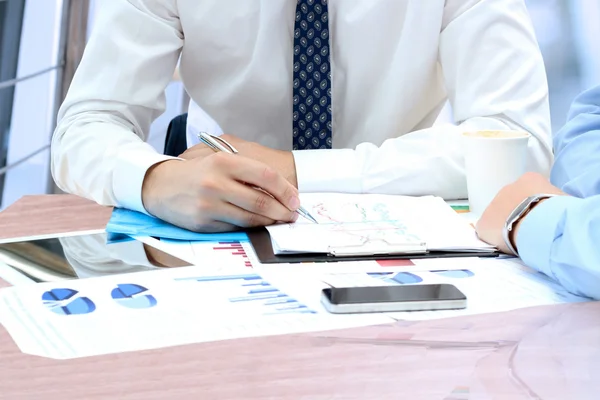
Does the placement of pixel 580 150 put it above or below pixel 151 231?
above

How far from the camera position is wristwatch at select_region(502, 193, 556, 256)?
2.83 ft

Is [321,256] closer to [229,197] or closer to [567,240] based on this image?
[229,197]

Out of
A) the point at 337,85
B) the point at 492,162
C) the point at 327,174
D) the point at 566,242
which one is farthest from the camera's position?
the point at 337,85

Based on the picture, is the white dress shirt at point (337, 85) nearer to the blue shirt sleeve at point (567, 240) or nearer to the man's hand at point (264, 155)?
the man's hand at point (264, 155)

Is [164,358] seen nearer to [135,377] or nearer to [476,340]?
[135,377]

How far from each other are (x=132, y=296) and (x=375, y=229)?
1.14 ft

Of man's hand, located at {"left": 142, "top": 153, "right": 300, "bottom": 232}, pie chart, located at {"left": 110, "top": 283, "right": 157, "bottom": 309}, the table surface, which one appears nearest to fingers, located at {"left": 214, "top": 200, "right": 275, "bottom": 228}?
man's hand, located at {"left": 142, "top": 153, "right": 300, "bottom": 232}

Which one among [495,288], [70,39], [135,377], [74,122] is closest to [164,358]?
[135,377]

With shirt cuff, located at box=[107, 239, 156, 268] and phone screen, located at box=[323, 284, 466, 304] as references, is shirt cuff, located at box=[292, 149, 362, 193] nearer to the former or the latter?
shirt cuff, located at box=[107, 239, 156, 268]

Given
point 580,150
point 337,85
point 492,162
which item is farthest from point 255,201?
point 337,85

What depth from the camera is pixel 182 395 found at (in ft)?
1.63

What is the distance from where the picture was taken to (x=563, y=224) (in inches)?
31.4

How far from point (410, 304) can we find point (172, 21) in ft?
3.09

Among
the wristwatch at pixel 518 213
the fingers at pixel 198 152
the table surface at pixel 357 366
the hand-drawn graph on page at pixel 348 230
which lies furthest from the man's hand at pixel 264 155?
the table surface at pixel 357 366
